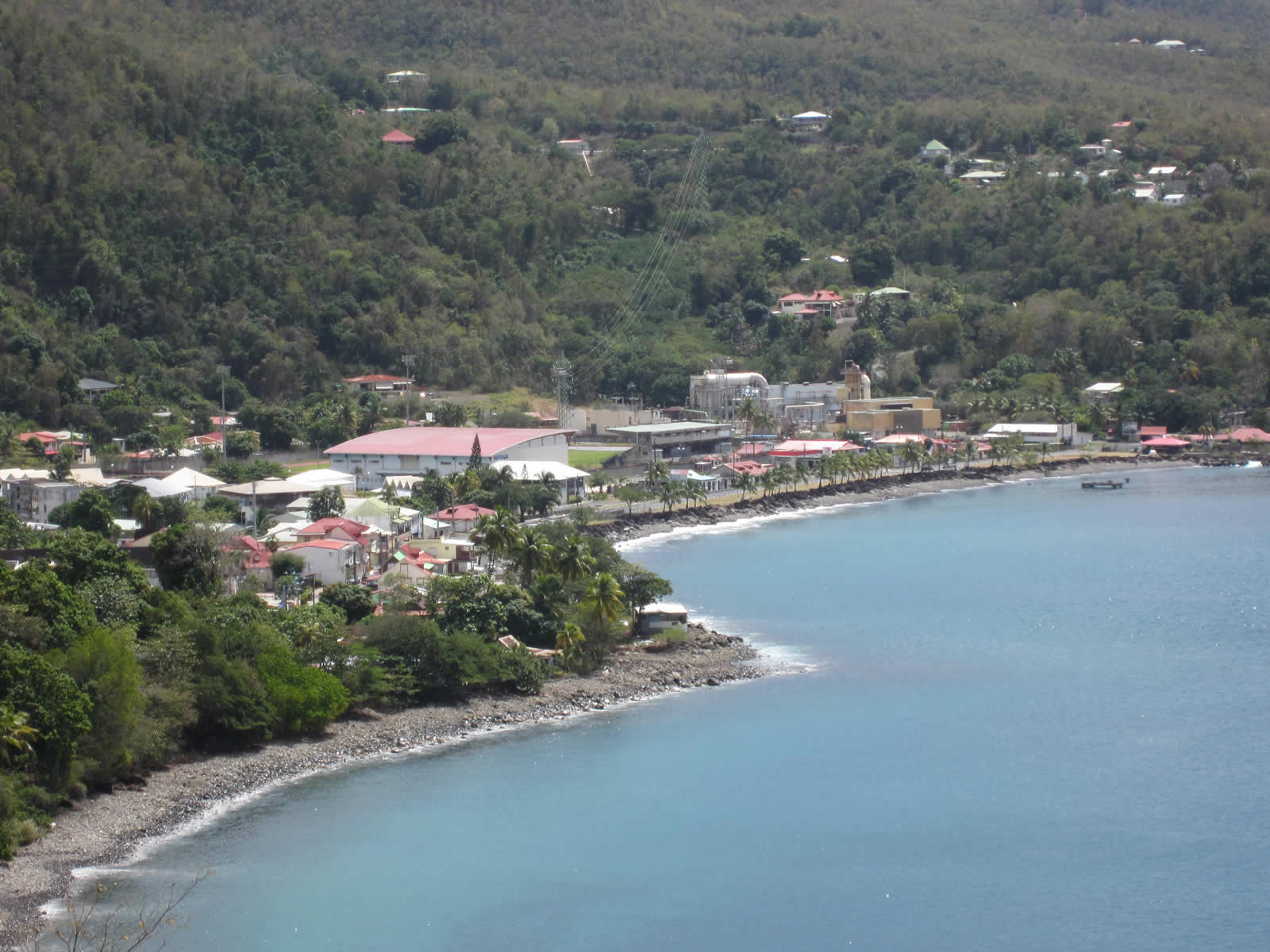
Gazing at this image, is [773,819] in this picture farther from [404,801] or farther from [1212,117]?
[1212,117]

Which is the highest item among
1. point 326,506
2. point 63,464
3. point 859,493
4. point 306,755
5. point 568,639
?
point 63,464

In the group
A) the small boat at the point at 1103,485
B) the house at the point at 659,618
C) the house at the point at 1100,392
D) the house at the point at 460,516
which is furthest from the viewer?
the house at the point at 1100,392

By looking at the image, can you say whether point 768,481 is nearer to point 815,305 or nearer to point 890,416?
point 890,416

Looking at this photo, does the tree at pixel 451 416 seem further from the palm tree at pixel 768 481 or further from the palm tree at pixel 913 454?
the palm tree at pixel 913 454

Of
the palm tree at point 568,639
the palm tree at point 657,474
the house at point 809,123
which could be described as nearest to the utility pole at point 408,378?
the palm tree at point 657,474

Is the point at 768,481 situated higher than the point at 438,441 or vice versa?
the point at 438,441

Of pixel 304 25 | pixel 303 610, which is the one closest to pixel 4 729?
pixel 303 610

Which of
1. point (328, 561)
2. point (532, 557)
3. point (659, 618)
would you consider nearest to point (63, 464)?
point (328, 561)
